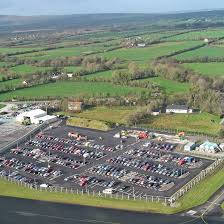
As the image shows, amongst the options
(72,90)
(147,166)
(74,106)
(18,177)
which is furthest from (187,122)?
(72,90)

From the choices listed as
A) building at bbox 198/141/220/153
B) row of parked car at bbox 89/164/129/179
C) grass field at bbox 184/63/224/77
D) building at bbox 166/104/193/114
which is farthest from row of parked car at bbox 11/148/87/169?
grass field at bbox 184/63/224/77

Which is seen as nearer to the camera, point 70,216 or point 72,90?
point 70,216

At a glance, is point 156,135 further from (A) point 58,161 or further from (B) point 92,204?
(B) point 92,204

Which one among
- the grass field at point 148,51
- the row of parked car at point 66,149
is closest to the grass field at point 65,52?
the grass field at point 148,51

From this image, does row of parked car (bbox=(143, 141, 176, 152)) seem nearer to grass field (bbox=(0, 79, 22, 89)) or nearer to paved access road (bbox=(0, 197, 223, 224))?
paved access road (bbox=(0, 197, 223, 224))

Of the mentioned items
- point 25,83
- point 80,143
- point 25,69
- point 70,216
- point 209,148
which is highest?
point 209,148

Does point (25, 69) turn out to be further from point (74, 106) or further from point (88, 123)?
point (88, 123)

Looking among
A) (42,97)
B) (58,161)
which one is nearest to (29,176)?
(58,161)
